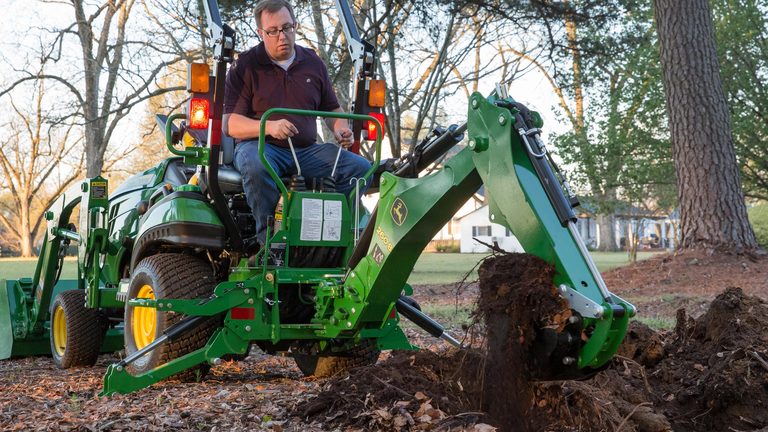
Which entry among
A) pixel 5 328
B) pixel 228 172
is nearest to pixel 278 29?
pixel 228 172

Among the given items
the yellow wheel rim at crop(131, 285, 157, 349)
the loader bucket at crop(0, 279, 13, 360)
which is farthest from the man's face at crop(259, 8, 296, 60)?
the loader bucket at crop(0, 279, 13, 360)

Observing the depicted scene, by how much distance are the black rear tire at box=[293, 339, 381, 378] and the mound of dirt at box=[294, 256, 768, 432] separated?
122cm

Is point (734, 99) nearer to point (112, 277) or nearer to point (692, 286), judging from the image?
point (692, 286)

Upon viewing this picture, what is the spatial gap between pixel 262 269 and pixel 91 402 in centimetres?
125

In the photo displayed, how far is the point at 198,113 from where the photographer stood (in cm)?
575

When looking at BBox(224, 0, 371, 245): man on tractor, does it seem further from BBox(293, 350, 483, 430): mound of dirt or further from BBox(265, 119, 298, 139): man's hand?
BBox(293, 350, 483, 430): mound of dirt

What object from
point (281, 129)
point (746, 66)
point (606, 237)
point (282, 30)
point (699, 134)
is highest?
point (746, 66)

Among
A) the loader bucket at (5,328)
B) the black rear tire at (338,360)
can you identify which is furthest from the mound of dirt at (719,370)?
the loader bucket at (5,328)

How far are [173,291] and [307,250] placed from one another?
0.87 meters

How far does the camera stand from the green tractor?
3814 mm

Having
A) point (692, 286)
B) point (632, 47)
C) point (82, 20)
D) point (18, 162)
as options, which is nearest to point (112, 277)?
point (692, 286)

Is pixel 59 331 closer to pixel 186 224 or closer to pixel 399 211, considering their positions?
pixel 186 224

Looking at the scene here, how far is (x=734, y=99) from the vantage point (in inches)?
841

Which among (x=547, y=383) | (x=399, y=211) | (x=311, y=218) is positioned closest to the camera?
(x=547, y=383)
